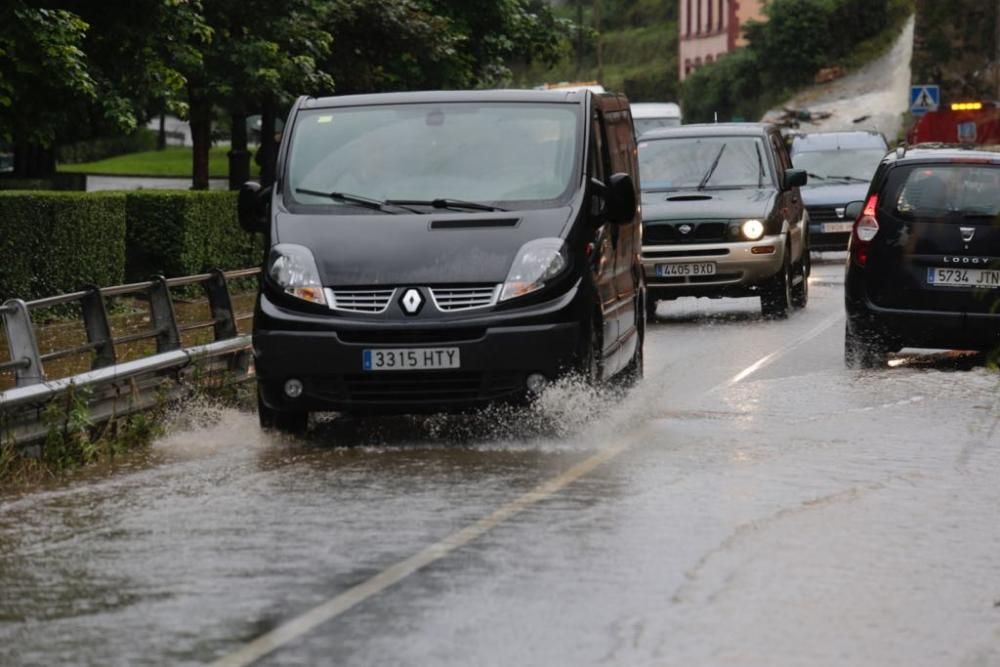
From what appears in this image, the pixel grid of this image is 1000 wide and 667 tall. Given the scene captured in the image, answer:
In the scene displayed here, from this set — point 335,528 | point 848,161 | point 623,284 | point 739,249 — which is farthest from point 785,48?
point 335,528

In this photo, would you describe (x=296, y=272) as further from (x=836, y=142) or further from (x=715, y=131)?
(x=836, y=142)

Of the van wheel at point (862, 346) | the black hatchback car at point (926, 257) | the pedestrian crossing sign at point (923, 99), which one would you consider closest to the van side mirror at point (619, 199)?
the black hatchback car at point (926, 257)

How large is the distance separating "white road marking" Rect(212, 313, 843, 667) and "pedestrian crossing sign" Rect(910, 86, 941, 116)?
36674 mm

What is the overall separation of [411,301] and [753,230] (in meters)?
10.2

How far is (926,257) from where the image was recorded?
52.7 ft

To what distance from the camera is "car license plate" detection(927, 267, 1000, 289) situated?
1586 centimetres

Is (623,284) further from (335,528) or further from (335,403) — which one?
(335,528)

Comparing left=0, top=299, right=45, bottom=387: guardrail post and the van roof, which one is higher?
the van roof

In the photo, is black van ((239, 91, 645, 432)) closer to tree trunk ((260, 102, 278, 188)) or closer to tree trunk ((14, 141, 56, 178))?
tree trunk ((260, 102, 278, 188))

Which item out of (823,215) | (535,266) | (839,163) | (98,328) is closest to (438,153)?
(535,266)

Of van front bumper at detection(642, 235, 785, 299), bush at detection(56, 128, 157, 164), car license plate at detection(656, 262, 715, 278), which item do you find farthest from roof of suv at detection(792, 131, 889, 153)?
bush at detection(56, 128, 157, 164)

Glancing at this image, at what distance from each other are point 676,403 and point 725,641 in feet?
23.3

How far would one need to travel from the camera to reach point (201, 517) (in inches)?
376

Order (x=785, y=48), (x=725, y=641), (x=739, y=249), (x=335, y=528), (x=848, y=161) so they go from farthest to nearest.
→ (x=785, y=48) < (x=848, y=161) < (x=739, y=249) < (x=335, y=528) < (x=725, y=641)
